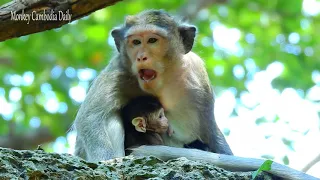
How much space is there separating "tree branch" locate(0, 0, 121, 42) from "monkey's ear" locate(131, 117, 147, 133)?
132cm

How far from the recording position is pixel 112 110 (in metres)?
6.72

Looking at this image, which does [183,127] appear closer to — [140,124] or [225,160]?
[140,124]

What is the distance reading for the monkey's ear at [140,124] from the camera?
657 centimetres

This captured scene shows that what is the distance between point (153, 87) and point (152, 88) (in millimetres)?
14

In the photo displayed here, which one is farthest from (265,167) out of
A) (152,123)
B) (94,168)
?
(152,123)

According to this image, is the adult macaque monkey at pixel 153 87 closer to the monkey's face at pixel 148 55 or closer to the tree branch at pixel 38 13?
the monkey's face at pixel 148 55

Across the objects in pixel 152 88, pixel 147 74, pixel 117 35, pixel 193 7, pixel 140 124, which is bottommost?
pixel 140 124

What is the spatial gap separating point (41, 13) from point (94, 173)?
168 centimetres

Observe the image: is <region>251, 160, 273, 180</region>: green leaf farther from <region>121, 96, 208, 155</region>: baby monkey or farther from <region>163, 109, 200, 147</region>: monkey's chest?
<region>163, 109, 200, 147</region>: monkey's chest

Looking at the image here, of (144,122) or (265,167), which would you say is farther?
(144,122)

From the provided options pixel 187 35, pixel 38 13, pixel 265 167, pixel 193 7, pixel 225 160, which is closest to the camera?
pixel 265 167

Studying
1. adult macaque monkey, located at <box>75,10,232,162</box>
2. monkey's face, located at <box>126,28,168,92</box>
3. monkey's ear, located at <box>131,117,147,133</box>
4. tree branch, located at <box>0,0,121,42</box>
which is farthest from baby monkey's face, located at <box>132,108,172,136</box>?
tree branch, located at <box>0,0,121,42</box>

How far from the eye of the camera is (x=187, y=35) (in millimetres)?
7473

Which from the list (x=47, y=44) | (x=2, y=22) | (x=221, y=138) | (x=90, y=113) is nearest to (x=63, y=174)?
(x=2, y=22)
